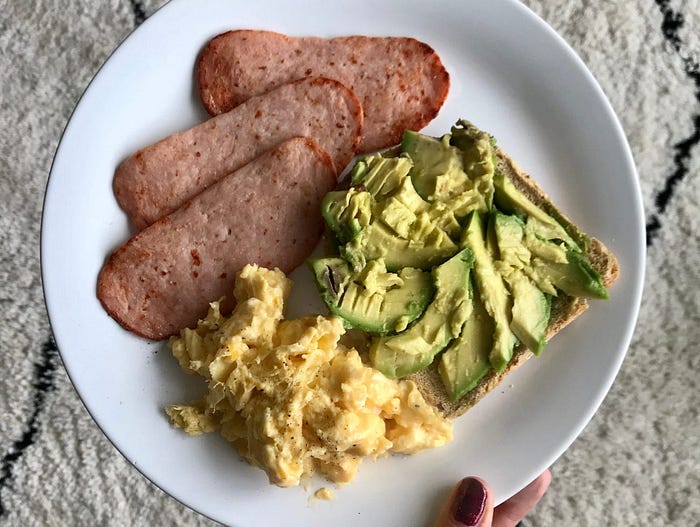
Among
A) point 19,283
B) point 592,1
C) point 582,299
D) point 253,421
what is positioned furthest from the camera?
point 19,283

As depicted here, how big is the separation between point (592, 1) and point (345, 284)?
1321mm

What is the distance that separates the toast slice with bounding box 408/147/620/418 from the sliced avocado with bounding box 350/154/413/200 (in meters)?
0.38

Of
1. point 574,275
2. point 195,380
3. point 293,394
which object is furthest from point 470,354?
point 195,380

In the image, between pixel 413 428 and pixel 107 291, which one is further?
pixel 107 291

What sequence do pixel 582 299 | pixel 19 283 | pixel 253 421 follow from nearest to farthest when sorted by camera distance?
pixel 253 421, pixel 582 299, pixel 19 283

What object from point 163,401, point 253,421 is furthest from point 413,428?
point 163,401

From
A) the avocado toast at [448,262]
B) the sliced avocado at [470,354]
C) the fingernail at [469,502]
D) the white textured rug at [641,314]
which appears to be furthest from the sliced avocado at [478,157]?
the fingernail at [469,502]

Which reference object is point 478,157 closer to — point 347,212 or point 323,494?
point 347,212

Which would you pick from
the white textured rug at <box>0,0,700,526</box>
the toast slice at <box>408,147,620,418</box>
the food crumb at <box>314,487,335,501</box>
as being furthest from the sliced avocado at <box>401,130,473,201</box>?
the food crumb at <box>314,487,335,501</box>

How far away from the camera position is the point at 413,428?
6.06 ft

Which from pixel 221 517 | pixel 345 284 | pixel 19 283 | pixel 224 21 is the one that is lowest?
pixel 221 517

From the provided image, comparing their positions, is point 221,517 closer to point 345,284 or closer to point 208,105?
point 345,284

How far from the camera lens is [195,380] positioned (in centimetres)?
200

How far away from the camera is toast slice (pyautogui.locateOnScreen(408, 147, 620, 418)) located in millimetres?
1938
